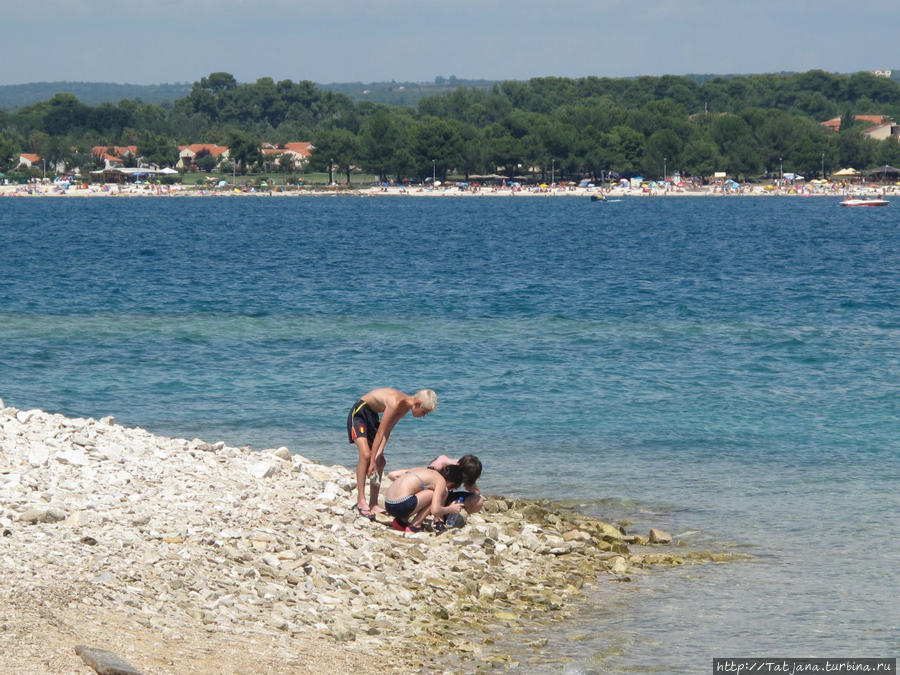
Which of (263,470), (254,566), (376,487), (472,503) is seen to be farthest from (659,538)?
(254,566)

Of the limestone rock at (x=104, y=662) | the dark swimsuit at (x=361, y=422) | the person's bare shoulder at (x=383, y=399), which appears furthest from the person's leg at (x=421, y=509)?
the limestone rock at (x=104, y=662)

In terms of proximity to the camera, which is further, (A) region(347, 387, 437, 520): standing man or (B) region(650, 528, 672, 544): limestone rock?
(B) region(650, 528, 672, 544): limestone rock

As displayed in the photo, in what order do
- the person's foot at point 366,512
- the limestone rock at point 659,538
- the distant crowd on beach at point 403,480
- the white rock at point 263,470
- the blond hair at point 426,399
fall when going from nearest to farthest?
the blond hair at point 426,399, the distant crowd on beach at point 403,480, the person's foot at point 366,512, the limestone rock at point 659,538, the white rock at point 263,470

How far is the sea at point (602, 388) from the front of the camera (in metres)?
12.2

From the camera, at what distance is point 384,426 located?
1358 cm

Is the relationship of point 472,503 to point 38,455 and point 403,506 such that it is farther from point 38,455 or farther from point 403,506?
point 38,455

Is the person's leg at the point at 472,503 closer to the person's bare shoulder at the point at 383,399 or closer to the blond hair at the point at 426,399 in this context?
the person's bare shoulder at the point at 383,399

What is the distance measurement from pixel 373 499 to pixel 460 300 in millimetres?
28580

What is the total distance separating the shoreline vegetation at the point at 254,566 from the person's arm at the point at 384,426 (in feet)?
2.52

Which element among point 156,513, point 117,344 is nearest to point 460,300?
point 117,344

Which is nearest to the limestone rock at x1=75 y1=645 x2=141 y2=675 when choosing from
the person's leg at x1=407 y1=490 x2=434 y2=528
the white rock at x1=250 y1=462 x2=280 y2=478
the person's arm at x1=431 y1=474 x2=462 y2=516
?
the person's leg at x1=407 y1=490 x2=434 y2=528

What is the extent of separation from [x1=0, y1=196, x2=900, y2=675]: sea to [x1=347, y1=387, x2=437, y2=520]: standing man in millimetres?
3014

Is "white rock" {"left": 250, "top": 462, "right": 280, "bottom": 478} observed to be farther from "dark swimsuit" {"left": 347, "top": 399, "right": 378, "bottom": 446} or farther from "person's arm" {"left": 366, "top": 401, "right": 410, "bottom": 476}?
"person's arm" {"left": 366, "top": 401, "right": 410, "bottom": 476}

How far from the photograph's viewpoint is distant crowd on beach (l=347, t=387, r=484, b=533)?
13531mm
